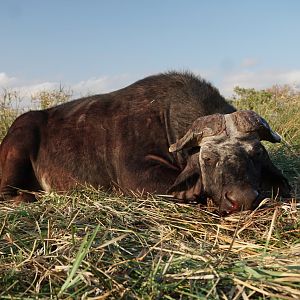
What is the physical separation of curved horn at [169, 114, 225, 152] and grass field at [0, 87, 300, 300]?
0.51 metres

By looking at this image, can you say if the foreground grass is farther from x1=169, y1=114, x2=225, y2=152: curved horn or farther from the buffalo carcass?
x1=169, y1=114, x2=225, y2=152: curved horn

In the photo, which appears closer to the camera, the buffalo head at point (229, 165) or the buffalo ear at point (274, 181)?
the buffalo head at point (229, 165)

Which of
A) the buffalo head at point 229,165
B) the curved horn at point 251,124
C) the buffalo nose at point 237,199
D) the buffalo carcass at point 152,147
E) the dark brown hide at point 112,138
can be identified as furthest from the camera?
the dark brown hide at point 112,138

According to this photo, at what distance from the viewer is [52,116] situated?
5766 millimetres

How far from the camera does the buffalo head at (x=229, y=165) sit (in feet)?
12.2

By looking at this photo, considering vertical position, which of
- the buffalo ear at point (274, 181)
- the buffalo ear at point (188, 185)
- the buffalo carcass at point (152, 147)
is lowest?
the buffalo ear at point (274, 181)

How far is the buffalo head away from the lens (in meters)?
3.72

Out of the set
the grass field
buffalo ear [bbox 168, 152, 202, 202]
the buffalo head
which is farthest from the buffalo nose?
buffalo ear [bbox 168, 152, 202, 202]

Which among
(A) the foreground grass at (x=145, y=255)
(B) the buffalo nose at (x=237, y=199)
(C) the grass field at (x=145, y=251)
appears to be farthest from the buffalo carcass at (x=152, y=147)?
(A) the foreground grass at (x=145, y=255)

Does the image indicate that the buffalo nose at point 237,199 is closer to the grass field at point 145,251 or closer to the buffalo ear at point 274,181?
the grass field at point 145,251

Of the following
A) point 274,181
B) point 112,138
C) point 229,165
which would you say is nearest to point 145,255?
point 229,165

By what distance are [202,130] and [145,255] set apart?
192 centimetres

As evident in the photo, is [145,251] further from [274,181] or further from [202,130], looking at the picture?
[274,181]

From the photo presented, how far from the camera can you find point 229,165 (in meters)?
3.83
